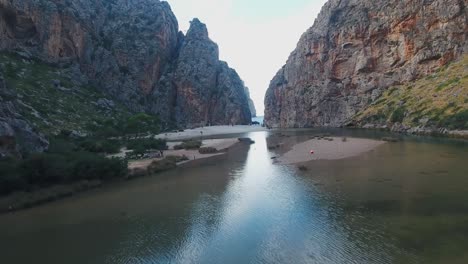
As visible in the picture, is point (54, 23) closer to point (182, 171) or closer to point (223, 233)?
point (182, 171)

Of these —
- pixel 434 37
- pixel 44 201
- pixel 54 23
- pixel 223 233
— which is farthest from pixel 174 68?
pixel 223 233

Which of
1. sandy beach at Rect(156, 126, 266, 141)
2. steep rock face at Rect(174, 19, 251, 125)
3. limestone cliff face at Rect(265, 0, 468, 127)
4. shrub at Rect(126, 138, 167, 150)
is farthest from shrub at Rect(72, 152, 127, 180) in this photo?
steep rock face at Rect(174, 19, 251, 125)

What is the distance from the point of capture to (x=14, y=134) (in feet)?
123

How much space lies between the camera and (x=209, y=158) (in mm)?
59812

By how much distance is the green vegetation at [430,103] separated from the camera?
73.4 meters

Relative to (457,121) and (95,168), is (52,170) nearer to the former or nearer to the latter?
(95,168)

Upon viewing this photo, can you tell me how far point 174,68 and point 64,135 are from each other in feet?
352

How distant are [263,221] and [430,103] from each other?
77988 mm

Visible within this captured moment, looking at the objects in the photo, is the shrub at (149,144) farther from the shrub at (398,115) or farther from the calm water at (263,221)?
the shrub at (398,115)

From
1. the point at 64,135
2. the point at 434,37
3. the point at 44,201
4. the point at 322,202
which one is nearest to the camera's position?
the point at 322,202

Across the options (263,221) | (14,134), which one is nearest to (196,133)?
(14,134)

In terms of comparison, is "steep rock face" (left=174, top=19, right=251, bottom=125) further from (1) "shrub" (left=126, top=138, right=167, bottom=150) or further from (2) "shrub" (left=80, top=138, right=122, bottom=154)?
(2) "shrub" (left=80, top=138, right=122, bottom=154)

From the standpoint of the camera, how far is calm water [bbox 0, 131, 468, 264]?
1898 cm

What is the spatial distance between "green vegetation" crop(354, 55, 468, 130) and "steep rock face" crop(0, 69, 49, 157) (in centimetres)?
7445
